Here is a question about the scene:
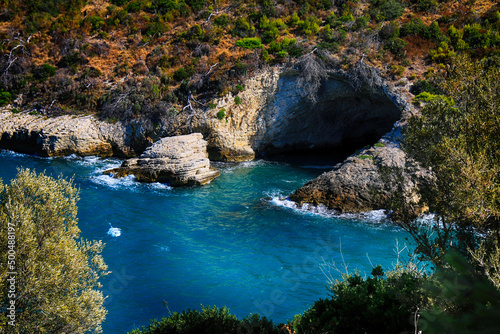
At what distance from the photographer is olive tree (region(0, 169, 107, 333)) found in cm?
1064

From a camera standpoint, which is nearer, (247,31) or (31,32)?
(247,31)

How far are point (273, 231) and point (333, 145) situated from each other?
22.8 m

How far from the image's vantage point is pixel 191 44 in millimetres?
43344

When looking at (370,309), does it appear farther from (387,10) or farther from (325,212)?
(387,10)

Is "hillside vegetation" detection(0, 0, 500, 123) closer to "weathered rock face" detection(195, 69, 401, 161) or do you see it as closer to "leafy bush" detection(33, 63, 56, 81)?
"leafy bush" detection(33, 63, 56, 81)

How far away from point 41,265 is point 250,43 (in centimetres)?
3508

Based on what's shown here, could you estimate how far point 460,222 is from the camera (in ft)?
36.0

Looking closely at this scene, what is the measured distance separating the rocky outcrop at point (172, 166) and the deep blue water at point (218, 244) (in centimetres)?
94

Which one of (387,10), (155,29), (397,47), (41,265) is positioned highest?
(387,10)

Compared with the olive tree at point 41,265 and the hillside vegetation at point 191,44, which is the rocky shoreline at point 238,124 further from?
the olive tree at point 41,265

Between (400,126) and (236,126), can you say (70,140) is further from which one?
(400,126)

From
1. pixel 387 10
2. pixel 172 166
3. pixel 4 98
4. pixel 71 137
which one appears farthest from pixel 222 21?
pixel 4 98

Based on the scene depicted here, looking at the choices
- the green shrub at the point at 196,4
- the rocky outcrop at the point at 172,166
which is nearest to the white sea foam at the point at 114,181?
the rocky outcrop at the point at 172,166

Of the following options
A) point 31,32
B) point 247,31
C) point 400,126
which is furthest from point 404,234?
point 31,32
